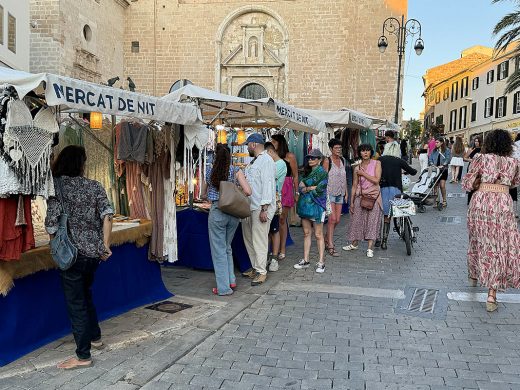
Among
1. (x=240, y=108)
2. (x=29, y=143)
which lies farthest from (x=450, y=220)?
(x=29, y=143)

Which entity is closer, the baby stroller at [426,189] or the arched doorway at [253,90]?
the baby stroller at [426,189]

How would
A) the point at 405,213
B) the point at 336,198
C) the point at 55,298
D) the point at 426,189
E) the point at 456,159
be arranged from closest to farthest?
the point at 55,298 → the point at 405,213 → the point at 336,198 → the point at 426,189 → the point at 456,159

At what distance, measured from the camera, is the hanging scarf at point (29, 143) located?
3.41 metres

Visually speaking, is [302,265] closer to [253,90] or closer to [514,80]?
[514,80]

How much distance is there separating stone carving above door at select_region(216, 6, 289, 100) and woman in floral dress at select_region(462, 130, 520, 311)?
22875 millimetres

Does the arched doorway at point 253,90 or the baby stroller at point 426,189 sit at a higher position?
the arched doorway at point 253,90

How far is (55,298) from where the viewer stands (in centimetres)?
428

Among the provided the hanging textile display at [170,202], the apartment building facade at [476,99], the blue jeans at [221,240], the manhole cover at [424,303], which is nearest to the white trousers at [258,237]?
the blue jeans at [221,240]

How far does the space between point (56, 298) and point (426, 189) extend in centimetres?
1016

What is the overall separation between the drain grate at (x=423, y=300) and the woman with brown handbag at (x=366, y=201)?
1.93 m

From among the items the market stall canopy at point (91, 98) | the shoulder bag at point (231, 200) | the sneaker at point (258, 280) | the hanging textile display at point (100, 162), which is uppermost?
the market stall canopy at point (91, 98)

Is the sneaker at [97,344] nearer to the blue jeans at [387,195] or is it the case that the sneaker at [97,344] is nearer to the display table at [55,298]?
the display table at [55,298]

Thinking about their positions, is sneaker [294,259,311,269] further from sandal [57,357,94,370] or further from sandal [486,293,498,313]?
sandal [57,357,94,370]

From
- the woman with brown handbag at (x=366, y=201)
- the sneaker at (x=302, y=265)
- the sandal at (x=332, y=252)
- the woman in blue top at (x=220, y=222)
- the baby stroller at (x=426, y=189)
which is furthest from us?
the baby stroller at (x=426, y=189)
